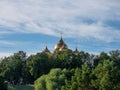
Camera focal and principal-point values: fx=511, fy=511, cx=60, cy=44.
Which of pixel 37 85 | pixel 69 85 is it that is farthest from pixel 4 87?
pixel 69 85

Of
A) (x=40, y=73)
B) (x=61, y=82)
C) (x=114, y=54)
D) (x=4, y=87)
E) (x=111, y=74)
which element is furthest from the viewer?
(x=114, y=54)

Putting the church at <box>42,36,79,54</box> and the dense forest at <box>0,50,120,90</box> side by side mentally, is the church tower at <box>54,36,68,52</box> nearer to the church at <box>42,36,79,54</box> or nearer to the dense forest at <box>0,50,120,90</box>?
the church at <box>42,36,79,54</box>

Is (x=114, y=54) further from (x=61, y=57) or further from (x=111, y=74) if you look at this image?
(x=111, y=74)

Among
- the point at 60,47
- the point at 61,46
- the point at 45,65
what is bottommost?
the point at 45,65

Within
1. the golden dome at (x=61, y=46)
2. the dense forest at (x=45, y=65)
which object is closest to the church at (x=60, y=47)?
the golden dome at (x=61, y=46)

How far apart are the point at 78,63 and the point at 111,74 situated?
4252cm

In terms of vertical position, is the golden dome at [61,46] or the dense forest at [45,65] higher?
the golden dome at [61,46]

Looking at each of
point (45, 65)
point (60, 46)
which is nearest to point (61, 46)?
point (60, 46)

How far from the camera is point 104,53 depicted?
294 ft

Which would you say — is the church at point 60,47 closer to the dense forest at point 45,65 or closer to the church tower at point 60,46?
the church tower at point 60,46

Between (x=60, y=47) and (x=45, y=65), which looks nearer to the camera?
(x=45, y=65)

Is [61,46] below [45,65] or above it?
above

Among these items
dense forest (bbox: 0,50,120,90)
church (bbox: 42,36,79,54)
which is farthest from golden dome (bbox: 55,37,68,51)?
dense forest (bbox: 0,50,120,90)

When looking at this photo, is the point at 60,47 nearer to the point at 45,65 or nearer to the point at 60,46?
the point at 60,46
